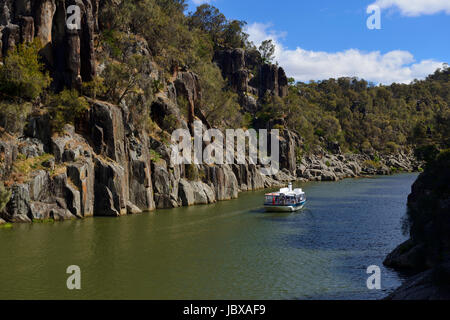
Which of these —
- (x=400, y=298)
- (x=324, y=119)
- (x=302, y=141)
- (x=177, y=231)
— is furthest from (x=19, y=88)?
(x=324, y=119)

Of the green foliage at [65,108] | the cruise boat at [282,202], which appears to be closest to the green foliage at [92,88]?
the green foliage at [65,108]

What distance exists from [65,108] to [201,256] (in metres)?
31.1

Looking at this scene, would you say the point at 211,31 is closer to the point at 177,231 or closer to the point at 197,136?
the point at 197,136

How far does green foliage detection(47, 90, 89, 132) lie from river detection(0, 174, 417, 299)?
14113 millimetres

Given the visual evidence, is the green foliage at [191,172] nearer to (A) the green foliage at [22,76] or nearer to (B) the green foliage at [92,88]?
(B) the green foliage at [92,88]

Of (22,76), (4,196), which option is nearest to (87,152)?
(22,76)

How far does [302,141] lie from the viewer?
146 meters

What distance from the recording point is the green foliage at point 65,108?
52.8 m

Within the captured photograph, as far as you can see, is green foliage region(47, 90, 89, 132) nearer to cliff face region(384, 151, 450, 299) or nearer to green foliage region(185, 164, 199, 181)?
green foliage region(185, 164, 199, 181)

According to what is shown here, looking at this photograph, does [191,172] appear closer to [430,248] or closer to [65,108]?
[65,108]

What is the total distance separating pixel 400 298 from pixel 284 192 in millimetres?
45507

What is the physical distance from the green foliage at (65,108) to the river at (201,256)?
14.1m

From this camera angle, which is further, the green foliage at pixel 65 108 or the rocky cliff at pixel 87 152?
the green foliage at pixel 65 108

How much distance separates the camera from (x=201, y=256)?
35375 millimetres
